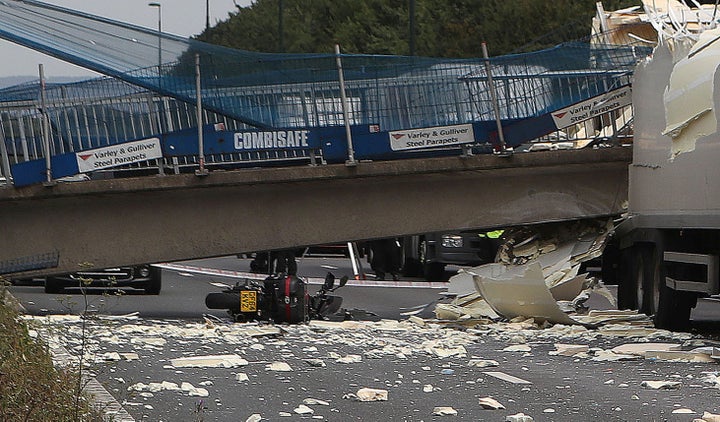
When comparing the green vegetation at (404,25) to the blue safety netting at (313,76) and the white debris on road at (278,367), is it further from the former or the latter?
the white debris on road at (278,367)

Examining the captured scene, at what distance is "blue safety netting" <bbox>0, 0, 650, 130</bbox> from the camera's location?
20328mm

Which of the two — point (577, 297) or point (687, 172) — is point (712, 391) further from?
point (577, 297)

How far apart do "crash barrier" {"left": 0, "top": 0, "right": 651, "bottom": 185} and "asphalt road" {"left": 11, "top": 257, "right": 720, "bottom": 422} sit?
2.85m

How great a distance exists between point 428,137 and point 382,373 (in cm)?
832

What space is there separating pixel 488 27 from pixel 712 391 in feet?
178

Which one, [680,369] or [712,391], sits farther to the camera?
[680,369]

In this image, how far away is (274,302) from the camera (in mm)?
17688

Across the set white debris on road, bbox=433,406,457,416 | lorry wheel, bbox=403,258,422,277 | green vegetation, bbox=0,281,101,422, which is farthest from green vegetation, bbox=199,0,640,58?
green vegetation, bbox=0,281,101,422

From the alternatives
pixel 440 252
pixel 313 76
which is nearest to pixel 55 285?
pixel 313 76

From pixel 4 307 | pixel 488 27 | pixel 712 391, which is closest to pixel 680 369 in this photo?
pixel 712 391

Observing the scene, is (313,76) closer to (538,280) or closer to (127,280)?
(538,280)

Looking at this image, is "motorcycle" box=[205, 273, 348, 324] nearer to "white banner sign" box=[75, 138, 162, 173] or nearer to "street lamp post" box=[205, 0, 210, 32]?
"white banner sign" box=[75, 138, 162, 173]

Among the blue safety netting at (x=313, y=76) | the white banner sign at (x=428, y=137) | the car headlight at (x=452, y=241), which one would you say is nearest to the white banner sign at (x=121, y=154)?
the blue safety netting at (x=313, y=76)

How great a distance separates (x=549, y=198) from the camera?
68.1 ft
